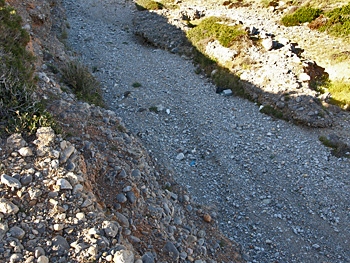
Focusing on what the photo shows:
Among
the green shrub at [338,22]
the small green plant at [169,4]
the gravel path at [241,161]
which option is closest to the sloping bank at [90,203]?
the gravel path at [241,161]

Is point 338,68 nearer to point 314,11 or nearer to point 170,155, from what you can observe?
point 314,11

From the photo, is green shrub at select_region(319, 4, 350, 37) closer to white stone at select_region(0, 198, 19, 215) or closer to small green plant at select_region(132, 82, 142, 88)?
small green plant at select_region(132, 82, 142, 88)

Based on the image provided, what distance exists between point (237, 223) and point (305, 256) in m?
2.15

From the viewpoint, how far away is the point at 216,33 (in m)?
21.7

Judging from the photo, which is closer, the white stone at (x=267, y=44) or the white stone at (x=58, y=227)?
the white stone at (x=58, y=227)

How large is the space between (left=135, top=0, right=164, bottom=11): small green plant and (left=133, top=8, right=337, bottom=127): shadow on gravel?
5.09 metres

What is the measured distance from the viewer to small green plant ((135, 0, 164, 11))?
29666 mm

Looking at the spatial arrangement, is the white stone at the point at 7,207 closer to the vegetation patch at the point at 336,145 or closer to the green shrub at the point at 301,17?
the vegetation patch at the point at 336,145

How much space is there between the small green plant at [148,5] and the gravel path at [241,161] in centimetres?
1277

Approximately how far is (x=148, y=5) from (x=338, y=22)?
57.8 ft

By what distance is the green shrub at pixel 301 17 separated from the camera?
79.5 feet

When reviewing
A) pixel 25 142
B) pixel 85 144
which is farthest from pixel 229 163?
pixel 25 142

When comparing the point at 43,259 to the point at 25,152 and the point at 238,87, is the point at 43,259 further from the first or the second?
the point at 238,87

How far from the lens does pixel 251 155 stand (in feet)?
40.5
